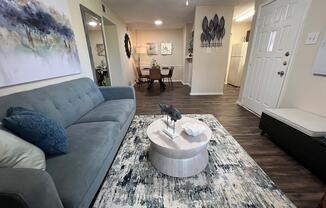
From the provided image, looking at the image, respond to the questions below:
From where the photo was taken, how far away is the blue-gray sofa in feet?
2.11

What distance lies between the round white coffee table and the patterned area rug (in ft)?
0.24

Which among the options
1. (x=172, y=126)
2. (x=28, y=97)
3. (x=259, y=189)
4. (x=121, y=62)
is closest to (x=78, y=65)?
(x=28, y=97)

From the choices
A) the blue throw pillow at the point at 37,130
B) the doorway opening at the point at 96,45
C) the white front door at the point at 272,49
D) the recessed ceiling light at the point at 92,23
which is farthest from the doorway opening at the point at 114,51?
the blue throw pillow at the point at 37,130

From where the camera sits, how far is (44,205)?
667 mm

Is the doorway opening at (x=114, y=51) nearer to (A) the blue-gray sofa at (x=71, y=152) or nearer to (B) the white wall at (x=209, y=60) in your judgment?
(B) the white wall at (x=209, y=60)

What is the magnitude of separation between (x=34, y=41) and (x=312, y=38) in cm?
338

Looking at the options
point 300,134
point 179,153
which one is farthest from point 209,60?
point 179,153

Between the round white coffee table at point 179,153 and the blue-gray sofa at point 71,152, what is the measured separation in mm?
471

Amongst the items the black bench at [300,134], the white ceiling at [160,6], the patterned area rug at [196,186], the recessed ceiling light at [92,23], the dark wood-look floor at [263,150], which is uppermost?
the white ceiling at [160,6]

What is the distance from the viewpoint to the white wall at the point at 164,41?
706 centimetres

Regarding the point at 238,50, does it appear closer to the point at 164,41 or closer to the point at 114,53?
the point at 164,41

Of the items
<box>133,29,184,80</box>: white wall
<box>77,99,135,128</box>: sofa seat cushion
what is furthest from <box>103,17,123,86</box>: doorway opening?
<box>77,99,135,128</box>: sofa seat cushion

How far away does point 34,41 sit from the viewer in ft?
5.18

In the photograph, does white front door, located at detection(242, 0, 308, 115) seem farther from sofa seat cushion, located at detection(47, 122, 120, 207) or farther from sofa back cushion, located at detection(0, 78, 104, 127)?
sofa back cushion, located at detection(0, 78, 104, 127)
